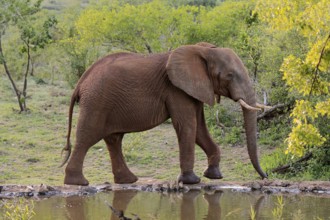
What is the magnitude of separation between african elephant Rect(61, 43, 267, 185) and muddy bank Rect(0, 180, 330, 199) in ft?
0.89

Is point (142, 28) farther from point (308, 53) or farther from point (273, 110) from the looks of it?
point (308, 53)

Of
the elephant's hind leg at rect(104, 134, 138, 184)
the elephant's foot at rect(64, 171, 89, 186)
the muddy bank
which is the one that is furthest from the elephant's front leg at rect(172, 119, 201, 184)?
the elephant's foot at rect(64, 171, 89, 186)

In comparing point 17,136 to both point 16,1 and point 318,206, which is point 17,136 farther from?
point 318,206

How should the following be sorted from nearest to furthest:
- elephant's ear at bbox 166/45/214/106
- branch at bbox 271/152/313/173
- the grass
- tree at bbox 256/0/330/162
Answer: tree at bbox 256/0/330/162 → elephant's ear at bbox 166/45/214/106 → branch at bbox 271/152/313/173 → the grass

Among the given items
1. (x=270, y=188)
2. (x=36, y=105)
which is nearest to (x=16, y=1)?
(x=36, y=105)

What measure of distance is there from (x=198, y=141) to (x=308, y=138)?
4630 millimetres

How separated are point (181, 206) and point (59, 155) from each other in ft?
22.5

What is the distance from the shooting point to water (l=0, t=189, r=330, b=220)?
8.89m

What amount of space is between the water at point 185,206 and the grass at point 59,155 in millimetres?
2477

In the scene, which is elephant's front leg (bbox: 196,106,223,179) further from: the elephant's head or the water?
the water

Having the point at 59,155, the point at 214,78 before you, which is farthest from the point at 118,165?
the point at 59,155

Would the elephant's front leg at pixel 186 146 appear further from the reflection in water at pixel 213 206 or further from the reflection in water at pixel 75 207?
the reflection in water at pixel 75 207

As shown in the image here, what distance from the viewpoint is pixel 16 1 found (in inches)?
850

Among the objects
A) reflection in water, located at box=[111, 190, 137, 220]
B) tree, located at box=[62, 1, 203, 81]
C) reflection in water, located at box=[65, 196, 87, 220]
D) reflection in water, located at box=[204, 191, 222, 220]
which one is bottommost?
reflection in water, located at box=[65, 196, 87, 220]
